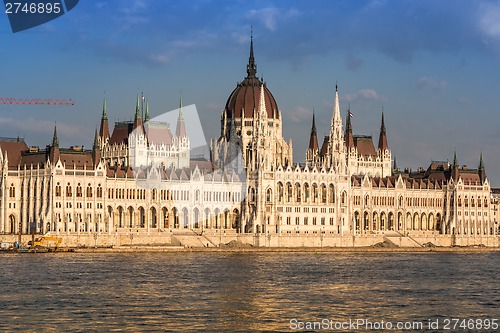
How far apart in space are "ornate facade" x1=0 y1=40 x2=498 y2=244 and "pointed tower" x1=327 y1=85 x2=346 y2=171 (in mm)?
158

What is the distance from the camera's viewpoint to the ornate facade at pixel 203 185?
161m

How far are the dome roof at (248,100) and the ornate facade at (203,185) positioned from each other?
0.54 ft

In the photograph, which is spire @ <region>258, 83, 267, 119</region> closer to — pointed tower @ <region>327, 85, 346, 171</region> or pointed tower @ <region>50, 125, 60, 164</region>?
pointed tower @ <region>327, 85, 346, 171</region>

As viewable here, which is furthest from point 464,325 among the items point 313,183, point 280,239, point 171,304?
point 313,183

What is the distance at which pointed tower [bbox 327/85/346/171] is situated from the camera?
188625 mm

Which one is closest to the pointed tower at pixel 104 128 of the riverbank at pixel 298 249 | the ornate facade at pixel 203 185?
the ornate facade at pixel 203 185

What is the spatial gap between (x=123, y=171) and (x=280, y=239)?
2463 cm

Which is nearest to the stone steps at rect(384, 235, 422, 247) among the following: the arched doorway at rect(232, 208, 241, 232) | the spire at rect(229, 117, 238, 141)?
the arched doorway at rect(232, 208, 241, 232)

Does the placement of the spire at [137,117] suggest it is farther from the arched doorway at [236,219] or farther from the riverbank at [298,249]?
the riverbank at [298,249]

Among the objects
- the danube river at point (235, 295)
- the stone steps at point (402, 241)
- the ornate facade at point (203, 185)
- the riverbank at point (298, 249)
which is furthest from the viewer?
the stone steps at point (402, 241)

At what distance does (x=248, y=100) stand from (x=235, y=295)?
11248cm

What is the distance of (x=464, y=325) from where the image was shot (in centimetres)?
6831

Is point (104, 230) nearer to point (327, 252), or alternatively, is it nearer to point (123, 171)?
point (123, 171)

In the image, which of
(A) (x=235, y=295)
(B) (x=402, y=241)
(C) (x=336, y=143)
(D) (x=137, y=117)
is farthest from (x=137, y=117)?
(A) (x=235, y=295)
